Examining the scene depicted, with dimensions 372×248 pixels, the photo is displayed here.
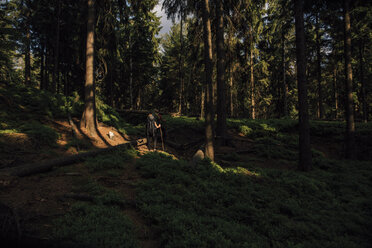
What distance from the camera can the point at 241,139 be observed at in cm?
1460

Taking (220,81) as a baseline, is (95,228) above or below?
below

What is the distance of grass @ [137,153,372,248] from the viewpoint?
377 cm

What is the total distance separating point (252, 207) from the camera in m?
5.01

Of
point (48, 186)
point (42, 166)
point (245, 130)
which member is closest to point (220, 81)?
point (245, 130)

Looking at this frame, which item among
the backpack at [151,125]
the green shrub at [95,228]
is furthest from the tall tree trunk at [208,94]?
the green shrub at [95,228]

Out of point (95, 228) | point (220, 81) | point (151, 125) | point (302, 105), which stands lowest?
point (95, 228)

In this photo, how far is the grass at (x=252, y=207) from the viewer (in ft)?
12.4

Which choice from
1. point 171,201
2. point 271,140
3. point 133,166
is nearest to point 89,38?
point 133,166

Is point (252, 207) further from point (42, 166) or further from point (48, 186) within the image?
point (42, 166)

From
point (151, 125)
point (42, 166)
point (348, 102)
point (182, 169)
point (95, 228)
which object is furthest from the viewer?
point (348, 102)

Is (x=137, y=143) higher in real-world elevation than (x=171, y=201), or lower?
higher

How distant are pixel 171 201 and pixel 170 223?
107 cm

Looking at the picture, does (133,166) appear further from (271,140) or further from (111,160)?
(271,140)

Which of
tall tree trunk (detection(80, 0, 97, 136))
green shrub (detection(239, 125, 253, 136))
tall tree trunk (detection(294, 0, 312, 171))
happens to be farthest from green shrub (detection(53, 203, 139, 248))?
green shrub (detection(239, 125, 253, 136))
